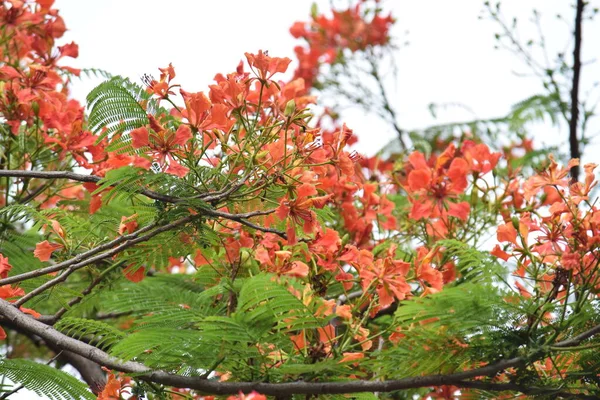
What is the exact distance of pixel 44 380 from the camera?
2646mm

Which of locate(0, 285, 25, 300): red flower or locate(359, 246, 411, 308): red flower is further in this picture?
locate(0, 285, 25, 300): red flower

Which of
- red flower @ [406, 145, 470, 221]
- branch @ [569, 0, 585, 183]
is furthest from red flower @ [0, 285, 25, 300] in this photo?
branch @ [569, 0, 585, 183]

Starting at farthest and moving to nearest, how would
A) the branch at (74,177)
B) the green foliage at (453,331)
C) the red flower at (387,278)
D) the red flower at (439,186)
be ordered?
1. the red flower at (439,186)
2. the red flower at (387,278)
3. the branch at (74,177)
4. the green foliage at (453,331)

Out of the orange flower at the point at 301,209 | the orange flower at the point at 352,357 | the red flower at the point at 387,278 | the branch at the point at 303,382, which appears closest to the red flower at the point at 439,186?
the red flower at the point at 387,278

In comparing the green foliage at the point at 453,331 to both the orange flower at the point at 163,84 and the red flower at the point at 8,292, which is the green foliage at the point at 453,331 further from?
the red flower at the point at 8,292

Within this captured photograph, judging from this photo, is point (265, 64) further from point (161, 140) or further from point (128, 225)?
point (128, 225)

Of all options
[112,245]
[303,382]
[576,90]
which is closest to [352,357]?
[303,382]

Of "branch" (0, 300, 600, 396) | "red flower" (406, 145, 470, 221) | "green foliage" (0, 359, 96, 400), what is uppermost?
"red flower" (406, 145, 470, 221)

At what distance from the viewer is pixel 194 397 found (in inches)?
107

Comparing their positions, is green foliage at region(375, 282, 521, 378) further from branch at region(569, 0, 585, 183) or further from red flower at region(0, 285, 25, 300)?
branch at region(569, 0, 585, 183)

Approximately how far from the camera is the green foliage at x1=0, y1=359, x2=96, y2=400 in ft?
8.61

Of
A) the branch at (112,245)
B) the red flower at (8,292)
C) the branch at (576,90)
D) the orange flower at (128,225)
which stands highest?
the branch at (576,90)

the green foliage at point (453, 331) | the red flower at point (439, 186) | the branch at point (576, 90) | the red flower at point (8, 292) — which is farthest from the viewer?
the branch at point (576, 90)

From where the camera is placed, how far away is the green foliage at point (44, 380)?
8.61 feet
